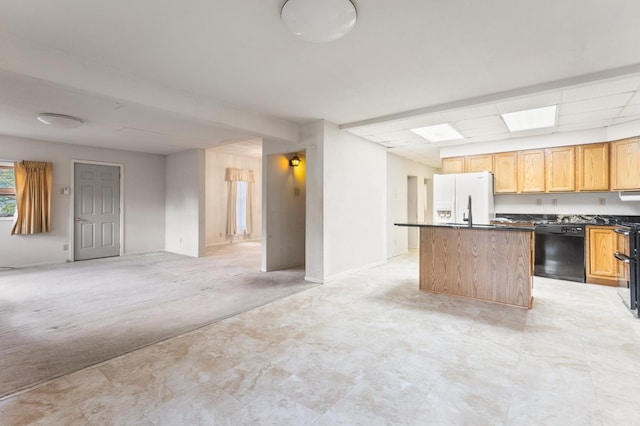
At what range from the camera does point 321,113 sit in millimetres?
4395

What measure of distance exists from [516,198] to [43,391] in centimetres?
700

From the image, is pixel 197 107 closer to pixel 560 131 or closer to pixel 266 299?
pixel 266 299

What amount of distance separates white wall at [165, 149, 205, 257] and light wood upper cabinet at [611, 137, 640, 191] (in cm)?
779

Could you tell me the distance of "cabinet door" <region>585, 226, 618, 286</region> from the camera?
175 inches

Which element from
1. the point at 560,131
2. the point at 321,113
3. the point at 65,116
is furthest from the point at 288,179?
the point at 560,131

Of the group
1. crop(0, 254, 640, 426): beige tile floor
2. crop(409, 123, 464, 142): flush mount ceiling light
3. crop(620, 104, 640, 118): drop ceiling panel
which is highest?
crop(409, 123, 464, 142): flush mount ceiling light

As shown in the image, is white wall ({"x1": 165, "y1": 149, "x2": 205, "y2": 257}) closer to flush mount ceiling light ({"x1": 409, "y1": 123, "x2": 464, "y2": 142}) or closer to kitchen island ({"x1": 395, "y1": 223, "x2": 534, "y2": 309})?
flush mount ceiling light ({"x1": 409, "y1": 123, "x2": 464, "y2": 142})

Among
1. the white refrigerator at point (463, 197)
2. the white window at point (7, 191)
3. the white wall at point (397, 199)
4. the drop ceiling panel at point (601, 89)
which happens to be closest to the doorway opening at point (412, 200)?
the white wall at point (397, 199)

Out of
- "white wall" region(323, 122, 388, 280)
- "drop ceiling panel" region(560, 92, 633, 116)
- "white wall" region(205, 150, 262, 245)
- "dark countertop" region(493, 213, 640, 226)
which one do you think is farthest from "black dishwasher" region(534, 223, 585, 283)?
"white wall" region(205, 150, 262, 245)

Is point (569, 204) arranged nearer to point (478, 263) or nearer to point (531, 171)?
point (531, 171)

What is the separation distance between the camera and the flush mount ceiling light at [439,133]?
4840 mm

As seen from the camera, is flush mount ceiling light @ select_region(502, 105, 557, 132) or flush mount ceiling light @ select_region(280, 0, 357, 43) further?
flush mount ceiling light @ select_region(502, 105, 557, 132)

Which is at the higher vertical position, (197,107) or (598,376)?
(197,107)

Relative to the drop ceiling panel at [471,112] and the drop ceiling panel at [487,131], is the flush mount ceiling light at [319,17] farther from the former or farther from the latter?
the drop ceiling panel at [487,131]
